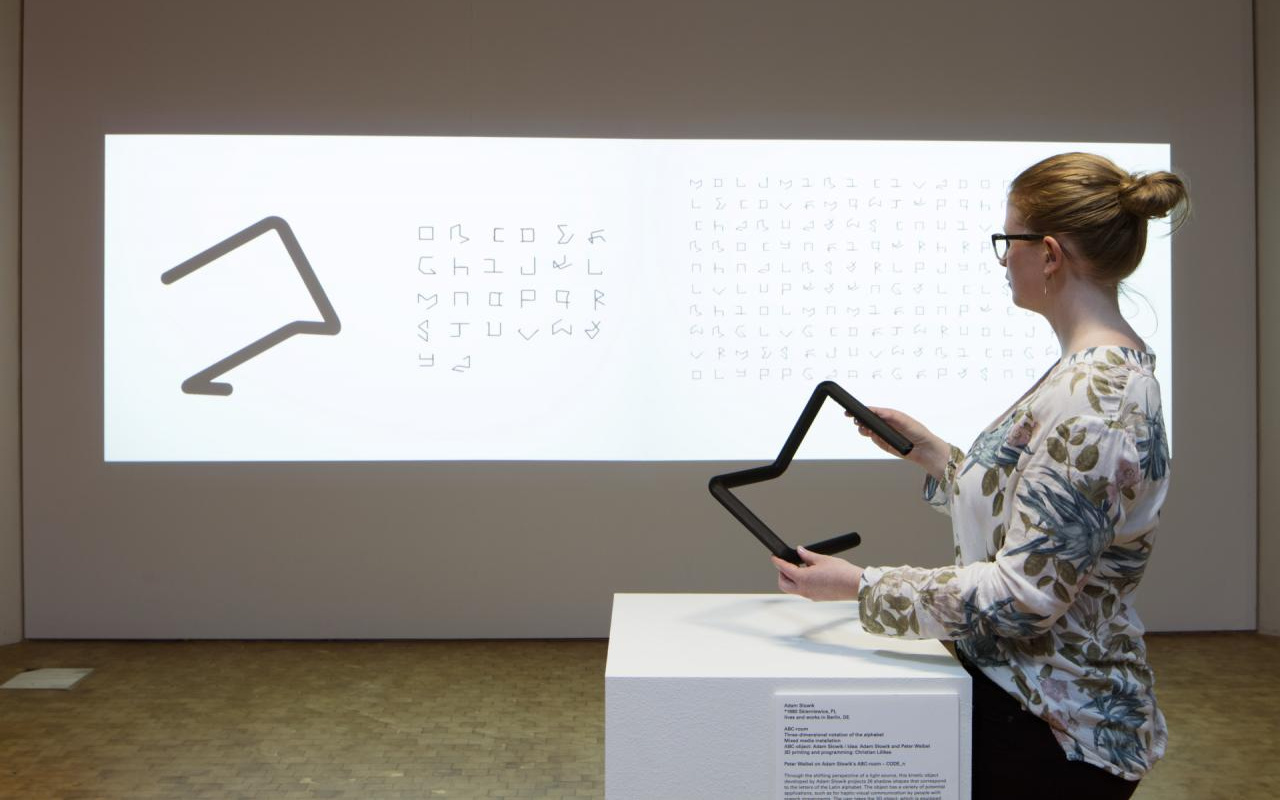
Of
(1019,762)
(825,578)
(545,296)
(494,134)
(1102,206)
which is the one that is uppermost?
(494,134)

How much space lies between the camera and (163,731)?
2980mm

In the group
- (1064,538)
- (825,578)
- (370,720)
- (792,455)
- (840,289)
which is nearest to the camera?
(1064,538)

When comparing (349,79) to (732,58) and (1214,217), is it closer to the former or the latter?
(732,58)

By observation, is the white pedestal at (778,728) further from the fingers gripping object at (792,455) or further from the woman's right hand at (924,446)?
the woman's right hand at (924,446)

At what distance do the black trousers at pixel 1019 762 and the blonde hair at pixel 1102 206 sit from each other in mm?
456

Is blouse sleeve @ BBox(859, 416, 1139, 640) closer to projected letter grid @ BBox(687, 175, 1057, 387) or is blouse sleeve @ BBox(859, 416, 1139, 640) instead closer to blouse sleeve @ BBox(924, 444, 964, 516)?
blouse sleeve @ BBox(924, 444, 964, 516)

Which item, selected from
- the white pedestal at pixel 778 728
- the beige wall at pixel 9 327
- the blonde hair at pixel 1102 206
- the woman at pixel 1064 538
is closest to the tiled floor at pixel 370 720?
the beige wall at pixel 9 327

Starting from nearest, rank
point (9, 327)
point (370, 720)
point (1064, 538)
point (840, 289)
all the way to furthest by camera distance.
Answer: point (1064, 538)
point (370, 720)
point (9, 327)
point (840, 289)

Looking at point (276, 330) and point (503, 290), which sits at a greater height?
point (503, 290)

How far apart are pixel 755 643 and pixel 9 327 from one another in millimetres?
3615

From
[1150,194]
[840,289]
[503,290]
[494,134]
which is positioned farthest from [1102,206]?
[494,134]

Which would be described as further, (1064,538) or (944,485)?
(944,485)

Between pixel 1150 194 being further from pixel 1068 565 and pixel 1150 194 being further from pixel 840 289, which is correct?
pixel 840 289

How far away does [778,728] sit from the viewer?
1.10 m
